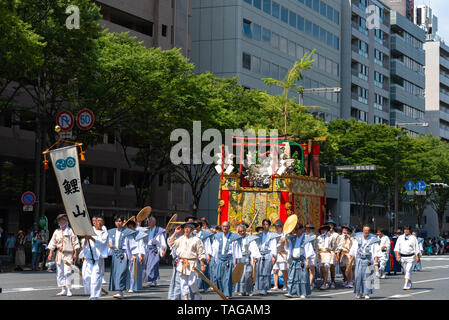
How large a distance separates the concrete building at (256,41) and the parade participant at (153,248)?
33.0 meters

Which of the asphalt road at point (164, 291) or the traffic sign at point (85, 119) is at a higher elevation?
the traffic sign at point (85, 119)

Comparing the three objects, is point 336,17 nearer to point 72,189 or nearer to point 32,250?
point 32,250

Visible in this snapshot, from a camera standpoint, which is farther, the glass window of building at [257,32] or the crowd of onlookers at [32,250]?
the glass window of building at [257,32]

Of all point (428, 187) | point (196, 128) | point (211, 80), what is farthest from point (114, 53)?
point (428, 187)

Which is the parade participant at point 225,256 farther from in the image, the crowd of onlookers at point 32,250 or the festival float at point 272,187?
the crowd of onlookers at point 32,250

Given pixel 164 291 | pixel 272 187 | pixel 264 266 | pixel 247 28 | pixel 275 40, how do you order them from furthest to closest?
pixel 275 40
pixel 247 28
pixel 272 187
pixel 264 266
pixel 164 291

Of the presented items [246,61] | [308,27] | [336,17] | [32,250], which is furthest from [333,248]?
[336,17]

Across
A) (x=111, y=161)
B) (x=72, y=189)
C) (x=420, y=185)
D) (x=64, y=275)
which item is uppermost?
(x=111, y=161)

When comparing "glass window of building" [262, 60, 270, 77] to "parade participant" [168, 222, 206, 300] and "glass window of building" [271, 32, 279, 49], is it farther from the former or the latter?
"parade participant" [168, 222, 206, 300]

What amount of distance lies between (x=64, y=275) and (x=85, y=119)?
38.9 ft

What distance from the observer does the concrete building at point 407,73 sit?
8412 centimetres

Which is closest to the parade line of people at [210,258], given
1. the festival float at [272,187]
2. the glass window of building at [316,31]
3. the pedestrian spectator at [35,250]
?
the festival float at [272,187]

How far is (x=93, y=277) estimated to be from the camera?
15703 millimetres

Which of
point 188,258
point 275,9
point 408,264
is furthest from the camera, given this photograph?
point 275,9
